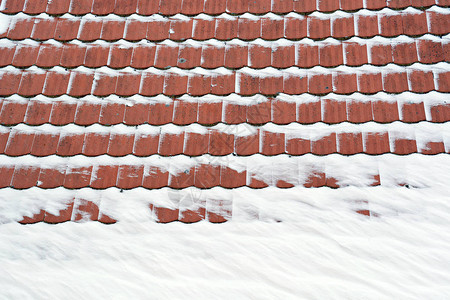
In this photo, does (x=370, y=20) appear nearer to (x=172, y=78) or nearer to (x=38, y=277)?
(x=172, y=78)

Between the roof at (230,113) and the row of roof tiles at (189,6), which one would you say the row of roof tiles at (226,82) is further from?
the row of roof tiles at (189,6)

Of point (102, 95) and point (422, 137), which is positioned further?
point (102, 95)

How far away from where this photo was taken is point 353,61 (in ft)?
10.7

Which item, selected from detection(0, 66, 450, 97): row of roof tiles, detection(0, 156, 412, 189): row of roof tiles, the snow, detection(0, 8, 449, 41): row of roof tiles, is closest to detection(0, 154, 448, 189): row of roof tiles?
detection(0, 156, 412, 189): row of roof tiles

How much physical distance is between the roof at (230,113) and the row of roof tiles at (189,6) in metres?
0.02

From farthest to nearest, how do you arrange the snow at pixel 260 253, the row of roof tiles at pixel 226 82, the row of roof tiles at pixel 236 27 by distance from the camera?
the row of roof tiles at pixel 236 27 < the row of roof tiles at pixel 226 82 < the snow at pixel 260 253

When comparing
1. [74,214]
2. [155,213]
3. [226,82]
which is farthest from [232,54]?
[74,214]

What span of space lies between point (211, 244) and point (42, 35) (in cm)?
235

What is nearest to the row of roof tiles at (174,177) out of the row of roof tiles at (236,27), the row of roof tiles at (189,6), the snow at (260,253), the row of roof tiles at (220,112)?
the snow at (260,253)

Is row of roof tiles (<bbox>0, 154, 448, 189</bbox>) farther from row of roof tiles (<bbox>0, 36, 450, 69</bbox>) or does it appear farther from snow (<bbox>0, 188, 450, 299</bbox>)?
row of roof tiles (<bbox>0, 36, 450, 69</bbox>)

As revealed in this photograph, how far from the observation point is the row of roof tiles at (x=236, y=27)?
3.33 meters

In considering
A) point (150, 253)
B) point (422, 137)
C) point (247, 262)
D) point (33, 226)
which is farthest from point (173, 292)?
point (422, 137)

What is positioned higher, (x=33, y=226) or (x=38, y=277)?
(x=33, y=226)

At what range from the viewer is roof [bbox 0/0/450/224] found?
3.15 m
